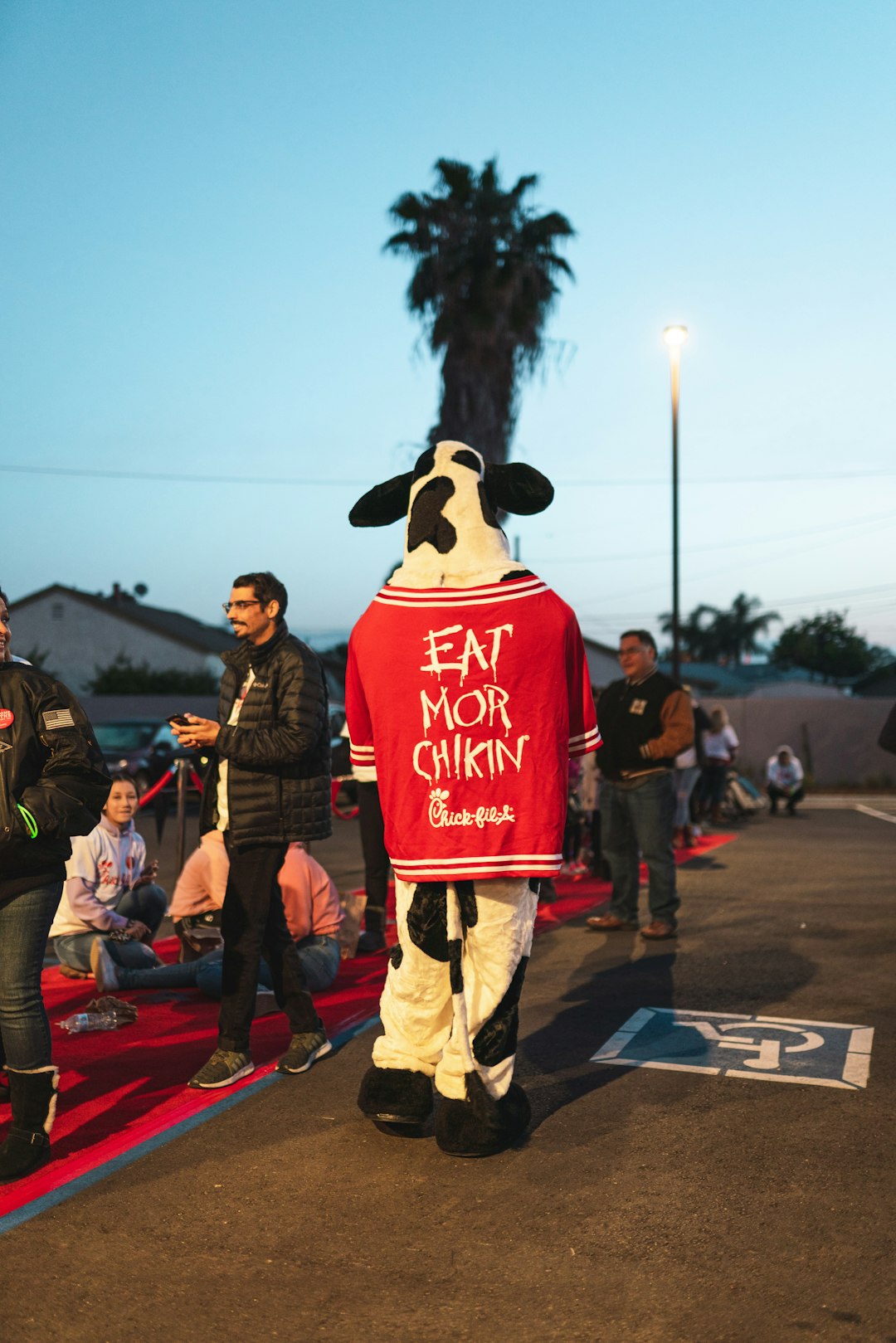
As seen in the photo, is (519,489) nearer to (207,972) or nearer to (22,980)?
(22,980)

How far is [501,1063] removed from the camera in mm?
3955

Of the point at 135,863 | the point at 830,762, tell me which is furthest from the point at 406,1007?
the point at 830,762

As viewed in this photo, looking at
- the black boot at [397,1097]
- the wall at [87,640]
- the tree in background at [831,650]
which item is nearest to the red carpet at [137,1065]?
the black boot at [397,1097]

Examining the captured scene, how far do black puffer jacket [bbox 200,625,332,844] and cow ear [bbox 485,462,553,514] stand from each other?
1.02 metres

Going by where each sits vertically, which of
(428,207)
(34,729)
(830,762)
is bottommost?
(830,762)

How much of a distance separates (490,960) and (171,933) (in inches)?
194

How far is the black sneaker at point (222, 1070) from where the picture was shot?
15.0ft

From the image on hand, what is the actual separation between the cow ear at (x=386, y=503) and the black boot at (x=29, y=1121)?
222cm

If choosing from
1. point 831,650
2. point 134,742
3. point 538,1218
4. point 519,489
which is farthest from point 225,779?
point 831,650

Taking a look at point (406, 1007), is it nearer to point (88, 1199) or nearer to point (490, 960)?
point (490, 960)

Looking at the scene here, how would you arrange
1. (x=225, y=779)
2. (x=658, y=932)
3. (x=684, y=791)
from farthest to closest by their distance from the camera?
1. (x=684, y=791)
2. (x=658, y=932)
3. (x=225, y=779)

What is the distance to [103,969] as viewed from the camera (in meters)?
6.18

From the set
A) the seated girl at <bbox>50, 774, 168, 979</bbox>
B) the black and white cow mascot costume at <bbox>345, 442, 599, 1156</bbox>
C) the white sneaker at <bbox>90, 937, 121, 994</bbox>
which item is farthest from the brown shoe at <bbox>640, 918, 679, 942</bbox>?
the black and white cow mascot costume at <bbox>345, 442, 599, 1156</bbox>

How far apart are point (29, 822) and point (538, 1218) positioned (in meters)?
1.85
